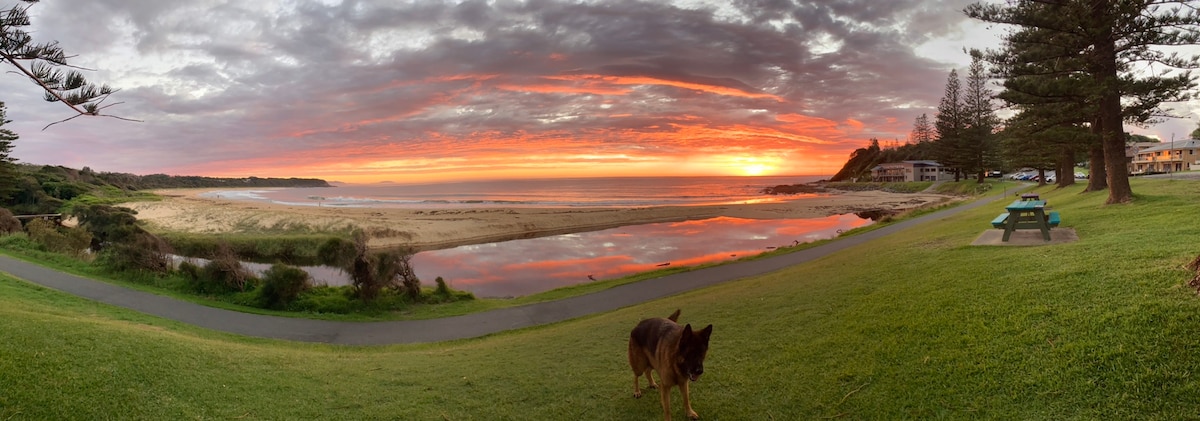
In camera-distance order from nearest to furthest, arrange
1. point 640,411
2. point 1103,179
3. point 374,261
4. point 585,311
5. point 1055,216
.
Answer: point 640,411, point 1055,216, point 585,311, point 374,261, point 1103,179

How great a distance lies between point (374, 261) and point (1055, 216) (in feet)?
57.4

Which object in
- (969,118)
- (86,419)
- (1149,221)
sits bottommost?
(86,419)

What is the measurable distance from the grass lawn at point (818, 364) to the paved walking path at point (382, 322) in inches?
129

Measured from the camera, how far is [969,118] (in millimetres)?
61562

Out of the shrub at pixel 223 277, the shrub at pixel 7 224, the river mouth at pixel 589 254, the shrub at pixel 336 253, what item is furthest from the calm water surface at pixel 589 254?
the shrub at pixel 7 224

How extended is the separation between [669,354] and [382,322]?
1129 cm

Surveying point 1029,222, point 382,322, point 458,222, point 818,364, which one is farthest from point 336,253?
point 1029,222

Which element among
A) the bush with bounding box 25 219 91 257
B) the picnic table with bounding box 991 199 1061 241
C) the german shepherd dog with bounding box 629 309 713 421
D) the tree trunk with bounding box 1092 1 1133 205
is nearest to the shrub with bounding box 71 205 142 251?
the bush with bounding box 25 219 91 257

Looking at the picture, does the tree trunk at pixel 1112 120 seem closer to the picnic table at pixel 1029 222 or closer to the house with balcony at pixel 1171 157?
the picnic table at pixel 1029 222

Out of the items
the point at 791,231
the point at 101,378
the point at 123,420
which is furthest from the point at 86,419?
the point at 791,231

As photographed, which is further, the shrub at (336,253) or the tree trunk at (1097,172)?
the tree trunk at (1097,172)

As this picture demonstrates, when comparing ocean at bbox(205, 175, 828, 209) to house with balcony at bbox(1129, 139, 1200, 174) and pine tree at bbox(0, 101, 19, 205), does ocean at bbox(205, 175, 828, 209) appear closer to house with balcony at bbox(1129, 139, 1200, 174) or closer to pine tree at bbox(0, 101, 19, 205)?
pine tree at bbox(0, 101, 19, 205)

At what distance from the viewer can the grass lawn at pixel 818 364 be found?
3994 mm

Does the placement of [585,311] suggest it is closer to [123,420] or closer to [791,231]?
[123,420]
